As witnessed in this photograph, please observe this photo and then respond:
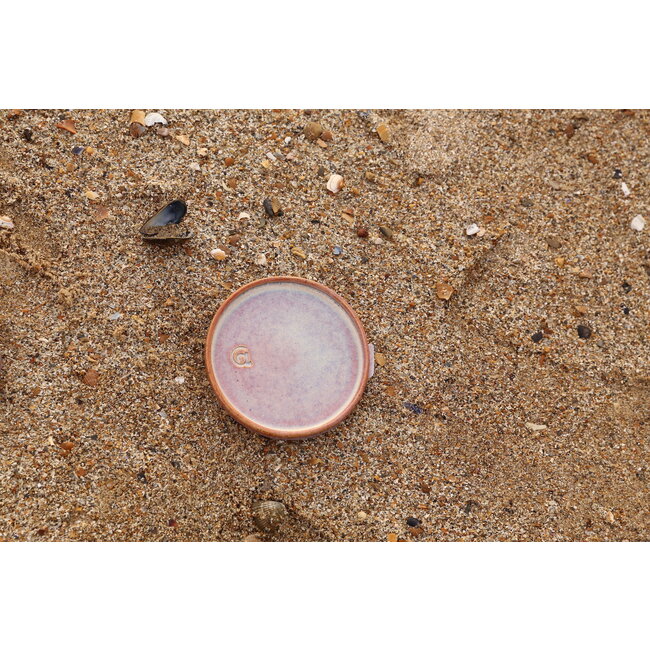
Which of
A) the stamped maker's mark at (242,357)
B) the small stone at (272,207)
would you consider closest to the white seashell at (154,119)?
the small stone at (272,207)

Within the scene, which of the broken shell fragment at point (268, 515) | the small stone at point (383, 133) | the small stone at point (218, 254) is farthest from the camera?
the small stone at point (383, 133)

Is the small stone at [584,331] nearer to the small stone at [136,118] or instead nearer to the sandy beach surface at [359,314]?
the sandy beach surface at [359,314]

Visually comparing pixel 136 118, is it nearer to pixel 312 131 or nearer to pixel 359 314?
pixel 312 131

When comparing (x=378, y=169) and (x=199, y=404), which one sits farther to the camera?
(x=378, y=169)

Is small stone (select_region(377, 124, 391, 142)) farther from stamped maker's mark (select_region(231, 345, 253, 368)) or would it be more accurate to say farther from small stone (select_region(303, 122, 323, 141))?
stamped maker's mark (select_region(231, 345, 253, 368))

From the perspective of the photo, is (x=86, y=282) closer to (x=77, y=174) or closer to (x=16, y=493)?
(x=77, y=174)

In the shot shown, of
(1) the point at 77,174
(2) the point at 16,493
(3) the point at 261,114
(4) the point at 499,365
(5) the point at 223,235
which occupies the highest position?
(3) the point at 261,114

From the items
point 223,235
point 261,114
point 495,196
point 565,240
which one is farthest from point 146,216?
point 565,240
